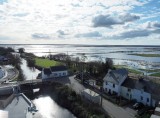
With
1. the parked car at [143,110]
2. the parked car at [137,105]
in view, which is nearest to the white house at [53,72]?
the parked car at [137,105]

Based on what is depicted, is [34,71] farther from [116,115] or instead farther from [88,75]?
[116,115]

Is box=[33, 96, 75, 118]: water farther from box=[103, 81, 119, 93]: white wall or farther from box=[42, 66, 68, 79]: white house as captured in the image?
box=[42, 66, 68, 79]: white house

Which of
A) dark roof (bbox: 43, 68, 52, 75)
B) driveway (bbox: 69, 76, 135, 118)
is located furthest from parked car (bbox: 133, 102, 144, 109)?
dark roof (bbox: 43, 68, 52, 75)

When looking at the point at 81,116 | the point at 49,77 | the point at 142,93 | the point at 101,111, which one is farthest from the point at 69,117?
the point at 49,77

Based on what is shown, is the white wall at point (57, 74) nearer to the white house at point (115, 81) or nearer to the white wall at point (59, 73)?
the white wall at point (59, 73)

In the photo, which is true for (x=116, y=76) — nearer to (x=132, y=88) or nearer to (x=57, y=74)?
(x=132, y=88)

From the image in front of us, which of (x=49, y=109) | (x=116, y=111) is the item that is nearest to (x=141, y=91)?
(x=116, y=111)
